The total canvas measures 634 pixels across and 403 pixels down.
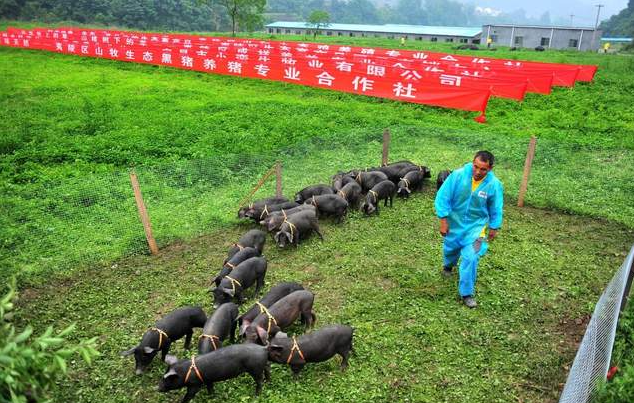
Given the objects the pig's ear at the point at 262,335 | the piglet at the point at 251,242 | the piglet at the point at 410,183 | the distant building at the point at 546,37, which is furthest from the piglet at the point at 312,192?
the distant building at the point at 546,37

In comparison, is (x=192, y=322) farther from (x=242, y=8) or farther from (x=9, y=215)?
(x=242, y=8)

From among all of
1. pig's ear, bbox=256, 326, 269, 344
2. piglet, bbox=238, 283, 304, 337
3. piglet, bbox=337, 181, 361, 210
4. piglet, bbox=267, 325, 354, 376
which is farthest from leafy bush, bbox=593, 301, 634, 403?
piglet, bbox=337, 181, 361, 210

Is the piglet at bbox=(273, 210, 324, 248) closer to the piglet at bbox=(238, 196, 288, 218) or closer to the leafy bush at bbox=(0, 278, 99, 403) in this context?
the piglet at bbox=(238, 196, 288, 218)

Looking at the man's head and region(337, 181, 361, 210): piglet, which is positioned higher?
the man's head

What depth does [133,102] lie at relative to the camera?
18047 mm

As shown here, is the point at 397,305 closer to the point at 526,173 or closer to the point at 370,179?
the point at 370,179

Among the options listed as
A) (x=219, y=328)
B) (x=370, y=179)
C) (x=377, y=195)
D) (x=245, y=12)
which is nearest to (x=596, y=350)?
(x=219, y=328)

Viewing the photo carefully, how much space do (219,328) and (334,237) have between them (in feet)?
11.4

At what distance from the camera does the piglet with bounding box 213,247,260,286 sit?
6.89 meters

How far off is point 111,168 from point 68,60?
23.2 metres

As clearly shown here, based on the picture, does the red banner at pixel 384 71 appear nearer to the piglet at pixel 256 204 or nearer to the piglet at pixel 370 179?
the piglet at pixel 370 179

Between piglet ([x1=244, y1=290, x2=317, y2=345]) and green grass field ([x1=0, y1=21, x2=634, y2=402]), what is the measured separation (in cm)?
35

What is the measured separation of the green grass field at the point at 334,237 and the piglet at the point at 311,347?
0.22 meters

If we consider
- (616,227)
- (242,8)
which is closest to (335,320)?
(616,227)
